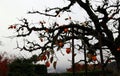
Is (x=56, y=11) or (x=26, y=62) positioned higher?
(x=56, y=11)

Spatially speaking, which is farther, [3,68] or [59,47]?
[3,68]

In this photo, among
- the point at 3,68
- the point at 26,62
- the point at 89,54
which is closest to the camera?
the point at 89,54

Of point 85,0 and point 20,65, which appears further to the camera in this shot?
point 20,65

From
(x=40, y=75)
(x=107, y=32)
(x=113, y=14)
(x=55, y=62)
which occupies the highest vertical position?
(x=113, y=14)

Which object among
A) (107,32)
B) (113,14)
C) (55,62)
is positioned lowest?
(55,62)

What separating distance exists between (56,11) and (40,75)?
860cm

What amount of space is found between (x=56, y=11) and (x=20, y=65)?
18.7ft

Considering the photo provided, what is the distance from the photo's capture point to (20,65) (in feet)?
70.9

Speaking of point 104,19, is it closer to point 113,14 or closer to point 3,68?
point 113,14

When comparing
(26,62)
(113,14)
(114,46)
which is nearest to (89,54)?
(114,46)

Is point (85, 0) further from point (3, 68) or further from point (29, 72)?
point (3, 68)

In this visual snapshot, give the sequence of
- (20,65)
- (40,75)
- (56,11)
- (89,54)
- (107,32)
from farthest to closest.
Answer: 1. (40,75)
2. (20,65)
3. (56,11)
4. (107,32)
5. (89,54)

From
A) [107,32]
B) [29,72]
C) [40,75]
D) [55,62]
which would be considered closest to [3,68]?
[40,75]

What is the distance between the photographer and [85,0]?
56.7 feet
